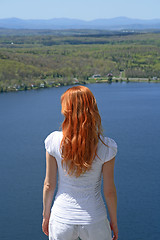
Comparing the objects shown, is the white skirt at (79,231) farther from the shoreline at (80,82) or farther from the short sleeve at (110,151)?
the shoreline at (80,82)

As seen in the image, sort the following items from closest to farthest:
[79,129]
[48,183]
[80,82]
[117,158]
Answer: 1. [79,129]
2. [48,183]
3. [117,158]
4. [80,82]

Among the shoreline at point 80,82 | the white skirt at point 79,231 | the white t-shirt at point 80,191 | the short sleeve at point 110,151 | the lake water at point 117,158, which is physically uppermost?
the short sleeve at point 110,151

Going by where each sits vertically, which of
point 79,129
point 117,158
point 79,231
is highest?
point 79,129

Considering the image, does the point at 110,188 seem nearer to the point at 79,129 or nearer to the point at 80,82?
the point at 79,129

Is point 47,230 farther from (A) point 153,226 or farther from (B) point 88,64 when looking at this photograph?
(B) point 88,64

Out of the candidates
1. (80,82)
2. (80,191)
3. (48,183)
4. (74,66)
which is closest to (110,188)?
(80,191)

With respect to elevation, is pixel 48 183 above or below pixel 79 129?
below

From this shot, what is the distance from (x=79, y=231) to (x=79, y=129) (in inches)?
14.8

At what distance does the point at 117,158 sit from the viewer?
20281mm

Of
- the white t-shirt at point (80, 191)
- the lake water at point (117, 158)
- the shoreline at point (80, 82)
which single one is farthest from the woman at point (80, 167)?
the shoreline at point (80, 82)

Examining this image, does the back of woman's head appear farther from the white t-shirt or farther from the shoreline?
the shoreline

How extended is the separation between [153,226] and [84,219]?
13.0 metres

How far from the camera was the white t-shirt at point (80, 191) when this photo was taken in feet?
4.51

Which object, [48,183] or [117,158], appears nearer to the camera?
[48,183]
